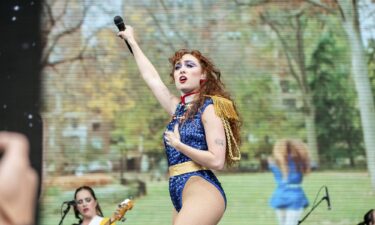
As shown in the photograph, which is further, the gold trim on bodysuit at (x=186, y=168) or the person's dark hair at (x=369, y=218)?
the person's dark hair at (x=369, y=218)

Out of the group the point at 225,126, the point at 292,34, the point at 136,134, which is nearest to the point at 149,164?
the point at 136,134

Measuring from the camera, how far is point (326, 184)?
573cm

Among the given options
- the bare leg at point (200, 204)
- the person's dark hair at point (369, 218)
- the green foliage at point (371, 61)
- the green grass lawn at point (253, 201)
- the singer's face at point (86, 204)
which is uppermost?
the green foliage at point (371, 61)

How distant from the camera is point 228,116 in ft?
11.1

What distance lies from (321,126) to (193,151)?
283 cm

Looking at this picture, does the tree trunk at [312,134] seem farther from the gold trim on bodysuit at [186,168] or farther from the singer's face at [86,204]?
the gold trim on bodysuit at [186,168]

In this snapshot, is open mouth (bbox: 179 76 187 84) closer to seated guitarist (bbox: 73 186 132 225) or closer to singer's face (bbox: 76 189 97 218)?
seated guitarist (bbox: 73 186 132 225)

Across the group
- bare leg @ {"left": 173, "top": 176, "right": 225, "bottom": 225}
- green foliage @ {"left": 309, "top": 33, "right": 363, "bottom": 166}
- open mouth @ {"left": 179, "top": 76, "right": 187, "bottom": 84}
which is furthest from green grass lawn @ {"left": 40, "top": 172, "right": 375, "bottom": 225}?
bare leg @ {"left": 173, "top": 176, "right": 225, "bottom": 225}

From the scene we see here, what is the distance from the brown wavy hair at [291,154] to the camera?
579 centimetres

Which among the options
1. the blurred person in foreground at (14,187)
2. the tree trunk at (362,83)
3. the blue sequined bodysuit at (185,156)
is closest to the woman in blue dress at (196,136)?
the blue sequined bodysuit at (185,156)

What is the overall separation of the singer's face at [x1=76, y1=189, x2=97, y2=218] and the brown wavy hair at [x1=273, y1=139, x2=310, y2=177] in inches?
56.2

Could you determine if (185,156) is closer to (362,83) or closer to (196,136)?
(196,136)

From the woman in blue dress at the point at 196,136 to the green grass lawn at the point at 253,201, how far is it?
2.28 meters

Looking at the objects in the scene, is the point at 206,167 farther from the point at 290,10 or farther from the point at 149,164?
the point at 290,10
